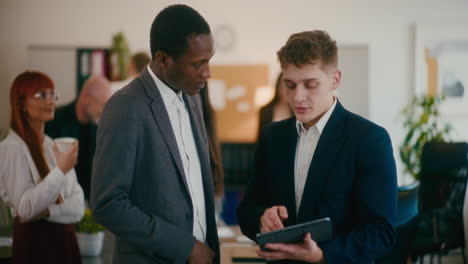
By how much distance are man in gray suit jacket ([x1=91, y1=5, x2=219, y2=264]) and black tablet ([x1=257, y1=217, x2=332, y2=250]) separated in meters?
0.23

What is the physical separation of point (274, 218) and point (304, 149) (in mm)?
255

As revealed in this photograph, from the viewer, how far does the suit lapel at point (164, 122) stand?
4.59ft

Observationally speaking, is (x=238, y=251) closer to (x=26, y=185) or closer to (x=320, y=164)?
(x=26, y=185)

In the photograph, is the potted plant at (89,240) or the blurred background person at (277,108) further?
the blurred background person at (277,108)

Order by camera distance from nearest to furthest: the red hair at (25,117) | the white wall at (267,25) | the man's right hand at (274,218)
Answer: the man's right hand at (274,218), the red hair at (25,117), the white wall at (267,25)

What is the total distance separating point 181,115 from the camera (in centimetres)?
152

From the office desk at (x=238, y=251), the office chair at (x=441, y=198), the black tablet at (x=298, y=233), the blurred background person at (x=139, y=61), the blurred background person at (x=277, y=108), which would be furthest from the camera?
the office chair at (x=441, y=198)

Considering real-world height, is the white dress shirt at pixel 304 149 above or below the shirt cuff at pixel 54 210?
above

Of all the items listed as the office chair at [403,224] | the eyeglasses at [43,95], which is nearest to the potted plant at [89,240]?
the eyeglasses at [43,95]

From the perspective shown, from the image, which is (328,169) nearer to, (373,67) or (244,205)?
(244,205)

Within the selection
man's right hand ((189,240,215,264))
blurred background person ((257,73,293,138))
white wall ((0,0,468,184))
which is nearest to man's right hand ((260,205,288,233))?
man's right hand ((189,240,215,264))

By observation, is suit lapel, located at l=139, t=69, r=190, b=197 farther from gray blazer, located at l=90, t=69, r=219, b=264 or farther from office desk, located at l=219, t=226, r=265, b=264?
office desk, located at l=219, t=226, r=265, b=264

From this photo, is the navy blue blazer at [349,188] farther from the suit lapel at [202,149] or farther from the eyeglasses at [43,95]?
the eyeglasses at [43,95]

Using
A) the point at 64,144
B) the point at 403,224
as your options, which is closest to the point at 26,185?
the point at 64,144
